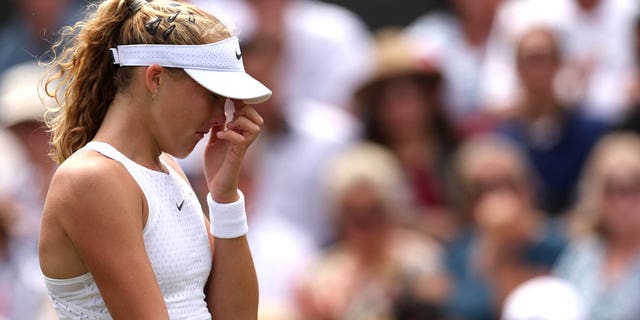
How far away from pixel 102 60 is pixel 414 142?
3834 millimetres

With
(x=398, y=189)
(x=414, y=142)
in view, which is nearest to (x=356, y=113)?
(x=414, y=142)

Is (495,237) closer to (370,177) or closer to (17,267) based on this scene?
(370,177)

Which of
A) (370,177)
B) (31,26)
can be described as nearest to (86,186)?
→ (370,177)

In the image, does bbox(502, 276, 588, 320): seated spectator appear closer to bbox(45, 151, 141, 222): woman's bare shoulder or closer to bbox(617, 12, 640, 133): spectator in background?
bbox(617, 12, 640, 133): spectator in background

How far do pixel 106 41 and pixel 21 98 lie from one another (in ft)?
13.7

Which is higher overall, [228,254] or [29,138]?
[228,254]

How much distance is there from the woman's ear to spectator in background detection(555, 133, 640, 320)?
121 inches

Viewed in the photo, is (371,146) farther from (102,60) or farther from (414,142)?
(102,60)

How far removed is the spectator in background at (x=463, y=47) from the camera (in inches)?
277

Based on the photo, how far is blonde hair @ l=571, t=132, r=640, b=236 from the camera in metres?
5.54

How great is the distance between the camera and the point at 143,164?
2.80 m

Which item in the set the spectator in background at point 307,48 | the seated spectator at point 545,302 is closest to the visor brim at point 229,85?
the seated spectator at point 545,302

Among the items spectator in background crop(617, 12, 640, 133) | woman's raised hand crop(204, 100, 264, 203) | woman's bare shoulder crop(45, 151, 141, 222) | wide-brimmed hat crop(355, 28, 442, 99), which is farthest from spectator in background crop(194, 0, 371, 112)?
woman's bare shoulder crop(45, 151, 141, 222)

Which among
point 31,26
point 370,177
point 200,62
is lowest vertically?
point 31,26
